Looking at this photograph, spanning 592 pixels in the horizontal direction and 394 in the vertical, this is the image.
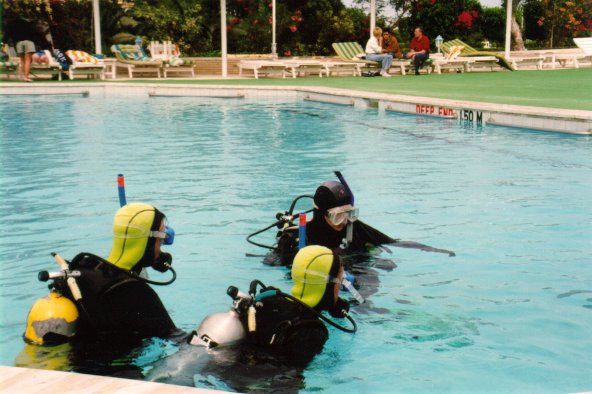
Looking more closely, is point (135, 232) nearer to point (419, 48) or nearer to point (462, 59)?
point (419, 48)

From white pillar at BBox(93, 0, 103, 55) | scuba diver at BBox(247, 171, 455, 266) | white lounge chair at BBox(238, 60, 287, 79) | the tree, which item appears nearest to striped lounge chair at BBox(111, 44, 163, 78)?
white pillar at BBox(93, 0, 103, 55)

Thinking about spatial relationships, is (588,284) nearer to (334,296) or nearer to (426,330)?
(426,330)

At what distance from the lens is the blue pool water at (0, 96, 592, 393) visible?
4.38 m

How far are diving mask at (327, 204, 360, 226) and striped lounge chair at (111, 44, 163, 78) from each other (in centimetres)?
2079

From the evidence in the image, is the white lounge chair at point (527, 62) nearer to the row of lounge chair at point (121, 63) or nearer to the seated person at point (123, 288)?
the row of lounge chair at point (121, 63)

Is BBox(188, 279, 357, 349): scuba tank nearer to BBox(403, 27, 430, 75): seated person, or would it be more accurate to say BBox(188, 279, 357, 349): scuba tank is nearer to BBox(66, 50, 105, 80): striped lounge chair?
BBox(66, 50, 105, 80): striped lounge chair

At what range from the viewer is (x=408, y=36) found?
32.8 meters

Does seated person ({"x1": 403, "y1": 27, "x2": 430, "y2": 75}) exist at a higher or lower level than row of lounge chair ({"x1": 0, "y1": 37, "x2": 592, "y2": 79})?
higher

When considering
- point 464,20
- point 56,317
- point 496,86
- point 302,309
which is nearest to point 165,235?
point 56,317

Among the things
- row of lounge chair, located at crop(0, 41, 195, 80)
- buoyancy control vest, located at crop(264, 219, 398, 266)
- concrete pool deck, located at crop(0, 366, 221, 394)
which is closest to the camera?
concrete pool deck, located at crop(0, 366, 221, 394)

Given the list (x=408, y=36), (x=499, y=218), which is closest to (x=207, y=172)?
(x=499, y=218)

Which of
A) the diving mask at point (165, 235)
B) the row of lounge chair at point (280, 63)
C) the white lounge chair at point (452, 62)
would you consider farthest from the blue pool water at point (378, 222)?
the white lounge chair at point (452, 62)

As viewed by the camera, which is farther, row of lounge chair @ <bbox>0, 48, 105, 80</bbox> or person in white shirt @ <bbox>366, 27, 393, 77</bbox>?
person in white shirt @ <bbox>366, 27, 393, 77</bbox>

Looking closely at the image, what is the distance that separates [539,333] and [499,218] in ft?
9.38
